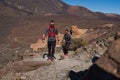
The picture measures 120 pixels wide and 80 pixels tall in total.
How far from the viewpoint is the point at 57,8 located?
139m

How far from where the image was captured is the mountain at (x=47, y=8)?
11632cm

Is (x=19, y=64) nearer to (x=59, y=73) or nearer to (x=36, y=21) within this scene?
(x=59, y=73)

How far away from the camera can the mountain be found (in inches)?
4580

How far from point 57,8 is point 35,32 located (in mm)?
71789

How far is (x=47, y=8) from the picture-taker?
131 m

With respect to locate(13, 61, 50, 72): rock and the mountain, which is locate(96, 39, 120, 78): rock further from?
the mountain

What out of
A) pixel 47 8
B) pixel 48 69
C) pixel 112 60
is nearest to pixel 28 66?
pixel 48 69

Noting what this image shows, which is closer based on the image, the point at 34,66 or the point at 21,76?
the point at 21,76

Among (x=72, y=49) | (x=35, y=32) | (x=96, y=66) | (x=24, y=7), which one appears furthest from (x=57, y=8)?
(x=96, y=66)

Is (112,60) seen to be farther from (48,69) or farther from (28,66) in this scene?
(28,66)

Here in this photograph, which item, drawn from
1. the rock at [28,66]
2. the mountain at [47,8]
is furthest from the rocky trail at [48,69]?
the mountain at [47,8]

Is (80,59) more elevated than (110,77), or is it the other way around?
(110,77)

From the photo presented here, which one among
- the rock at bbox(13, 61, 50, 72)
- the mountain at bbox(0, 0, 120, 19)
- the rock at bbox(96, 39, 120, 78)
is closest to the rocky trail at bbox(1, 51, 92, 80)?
the rock at bbox(13, 61, 50, 72)

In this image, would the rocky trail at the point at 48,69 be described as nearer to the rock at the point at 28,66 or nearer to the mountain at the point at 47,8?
the rock at the point at 28,66
